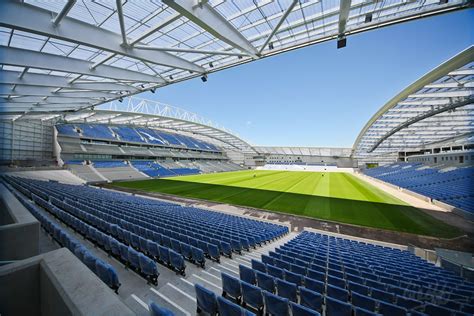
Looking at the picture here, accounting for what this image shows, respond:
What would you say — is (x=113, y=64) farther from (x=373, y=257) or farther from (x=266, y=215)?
(x=373, y=257)

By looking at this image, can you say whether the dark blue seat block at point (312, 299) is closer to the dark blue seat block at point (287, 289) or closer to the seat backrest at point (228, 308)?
the dark blue seat block at point (287, 289)

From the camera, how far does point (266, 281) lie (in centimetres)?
414

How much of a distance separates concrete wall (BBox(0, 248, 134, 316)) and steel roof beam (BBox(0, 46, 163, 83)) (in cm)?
1090

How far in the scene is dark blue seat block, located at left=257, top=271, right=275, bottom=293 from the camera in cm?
407

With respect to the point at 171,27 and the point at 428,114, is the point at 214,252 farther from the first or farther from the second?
the point at 428,114

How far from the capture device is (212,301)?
3186 mm

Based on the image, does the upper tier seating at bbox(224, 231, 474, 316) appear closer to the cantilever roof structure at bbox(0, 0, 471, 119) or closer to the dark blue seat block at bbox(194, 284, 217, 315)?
the dark blue seat block at bbox(194, 284, 217, 315)

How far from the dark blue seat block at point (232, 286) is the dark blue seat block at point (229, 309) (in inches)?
31.3

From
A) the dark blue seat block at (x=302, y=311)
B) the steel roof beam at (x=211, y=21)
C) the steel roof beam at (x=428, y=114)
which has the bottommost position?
the dark blue seat block at (x=302, y=311)

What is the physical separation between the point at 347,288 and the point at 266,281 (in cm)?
193

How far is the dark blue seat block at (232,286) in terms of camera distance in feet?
12.5

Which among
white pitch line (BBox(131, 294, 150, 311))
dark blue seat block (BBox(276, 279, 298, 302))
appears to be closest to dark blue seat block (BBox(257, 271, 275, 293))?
dark blue seat block (BBox(276, 279, 298, 302))

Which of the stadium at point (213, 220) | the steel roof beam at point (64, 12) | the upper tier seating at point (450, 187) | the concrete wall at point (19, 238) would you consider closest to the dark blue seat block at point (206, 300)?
the stadium at point (213, 220)

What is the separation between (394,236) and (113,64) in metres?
20.3
